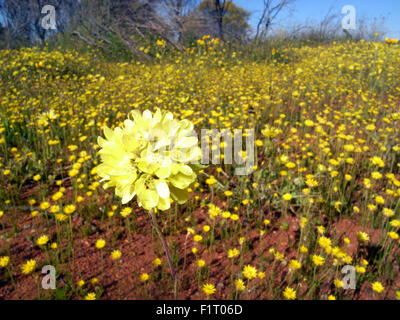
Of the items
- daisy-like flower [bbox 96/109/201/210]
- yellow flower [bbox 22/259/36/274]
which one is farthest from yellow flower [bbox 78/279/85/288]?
daisy-like flower [bbox 96/109/201/210]

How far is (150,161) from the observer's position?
0.91 metres

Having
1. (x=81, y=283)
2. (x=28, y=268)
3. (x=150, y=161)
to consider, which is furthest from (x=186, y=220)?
(x=150, y=161)

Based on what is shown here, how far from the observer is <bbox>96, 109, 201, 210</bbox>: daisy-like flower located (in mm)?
917

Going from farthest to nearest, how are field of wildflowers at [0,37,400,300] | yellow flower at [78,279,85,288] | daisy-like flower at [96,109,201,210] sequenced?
yellow flower at [78,279,85,288], field of wildflowers at [0,37,400,300], daisy-like flower at [96,109,201,210]

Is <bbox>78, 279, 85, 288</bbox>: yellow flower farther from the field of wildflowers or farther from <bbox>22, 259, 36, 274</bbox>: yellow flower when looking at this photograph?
<bbox>22, 259, 36, 274</bbox>: yellow flower

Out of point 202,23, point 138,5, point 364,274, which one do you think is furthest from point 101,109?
point 202,23

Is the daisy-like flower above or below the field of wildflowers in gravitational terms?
above

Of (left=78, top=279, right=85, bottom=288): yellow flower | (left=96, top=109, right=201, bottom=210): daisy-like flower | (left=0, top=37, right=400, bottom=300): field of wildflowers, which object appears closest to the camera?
(left=96, top=109, right=201, bottom=210): daisy-like flower

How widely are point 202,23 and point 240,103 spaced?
10787 mm

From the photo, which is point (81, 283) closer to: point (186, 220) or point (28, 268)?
point (28, 268)

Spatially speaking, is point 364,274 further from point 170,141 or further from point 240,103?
point 240,103

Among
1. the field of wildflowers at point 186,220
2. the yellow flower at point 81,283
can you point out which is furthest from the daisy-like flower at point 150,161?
the yellow flower at point 81,283

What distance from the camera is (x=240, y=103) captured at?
160 inches

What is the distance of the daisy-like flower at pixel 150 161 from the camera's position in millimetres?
917
